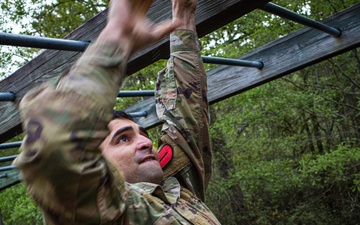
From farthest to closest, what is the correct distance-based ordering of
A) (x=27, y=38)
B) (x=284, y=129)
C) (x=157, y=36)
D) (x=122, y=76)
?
(x=284, y=129)
(x=27, y=38)
(x=157, y=36)
(x=122, y=76)

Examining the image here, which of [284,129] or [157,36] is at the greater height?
[157,36]

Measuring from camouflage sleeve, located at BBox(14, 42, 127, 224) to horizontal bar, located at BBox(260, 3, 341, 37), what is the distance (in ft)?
4.27

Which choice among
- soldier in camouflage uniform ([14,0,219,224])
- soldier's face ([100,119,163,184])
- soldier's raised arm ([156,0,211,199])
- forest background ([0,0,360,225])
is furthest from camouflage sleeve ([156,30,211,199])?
forest background ([0,0,360,225])

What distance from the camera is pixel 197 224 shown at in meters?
1.54

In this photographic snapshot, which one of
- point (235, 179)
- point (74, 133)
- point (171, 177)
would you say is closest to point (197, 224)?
point (171, 177)

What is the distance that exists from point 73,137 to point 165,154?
1193mm

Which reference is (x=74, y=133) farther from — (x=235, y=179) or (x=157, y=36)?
(x=235, y=179)

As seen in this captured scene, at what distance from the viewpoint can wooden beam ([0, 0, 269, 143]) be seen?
1976mm

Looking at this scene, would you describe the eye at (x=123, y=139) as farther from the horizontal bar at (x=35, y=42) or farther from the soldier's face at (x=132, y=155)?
the horizontal bar at (x=35, y=42)

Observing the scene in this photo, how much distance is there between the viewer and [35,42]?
1.82 meters

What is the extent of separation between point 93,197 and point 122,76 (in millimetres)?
244

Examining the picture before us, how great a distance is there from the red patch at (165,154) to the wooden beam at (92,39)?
48 cm

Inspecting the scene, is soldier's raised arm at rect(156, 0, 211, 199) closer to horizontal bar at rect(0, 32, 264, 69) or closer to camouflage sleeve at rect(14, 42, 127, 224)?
horizontal bar at rect(0, 32, 264, 69)

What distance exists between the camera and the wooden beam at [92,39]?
1976 millimetres
